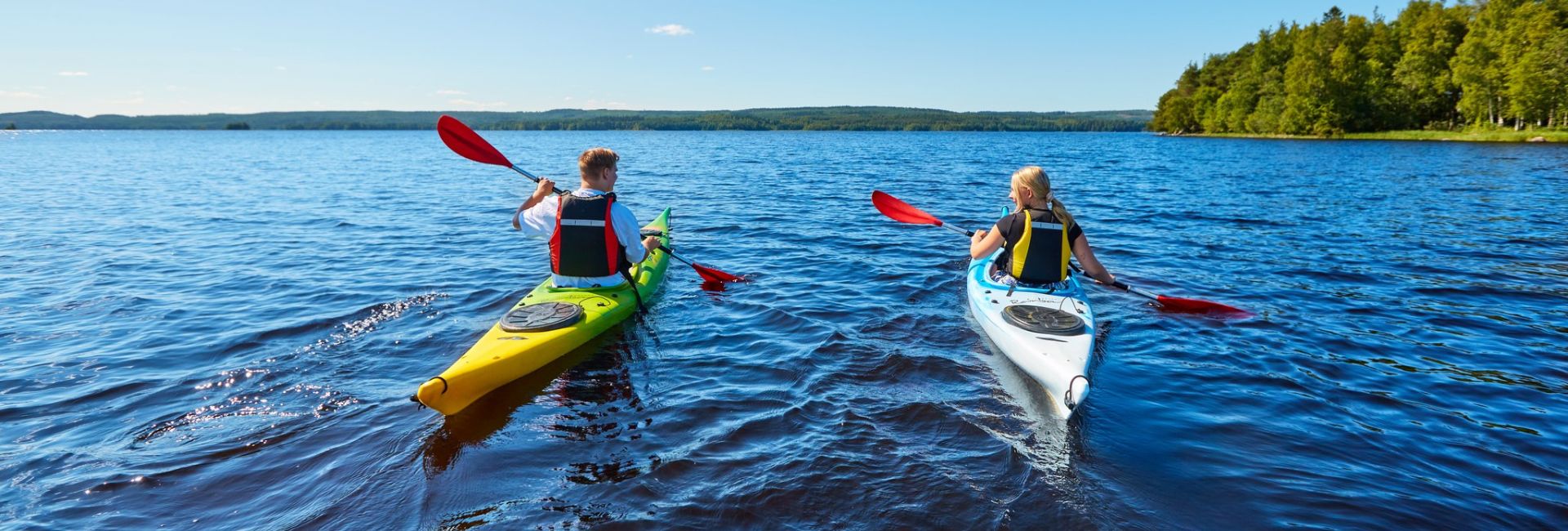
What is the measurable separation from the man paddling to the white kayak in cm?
354

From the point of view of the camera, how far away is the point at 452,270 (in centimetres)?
1075

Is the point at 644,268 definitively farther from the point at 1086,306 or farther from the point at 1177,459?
the point at 1177,459

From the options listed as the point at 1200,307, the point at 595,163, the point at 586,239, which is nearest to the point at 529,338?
the point at 586,239

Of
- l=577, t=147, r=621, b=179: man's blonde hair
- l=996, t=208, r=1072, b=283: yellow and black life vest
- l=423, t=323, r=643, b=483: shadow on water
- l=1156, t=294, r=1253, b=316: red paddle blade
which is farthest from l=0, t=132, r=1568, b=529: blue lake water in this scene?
l=577, t=147, r=621, b=179: man's blonde hair

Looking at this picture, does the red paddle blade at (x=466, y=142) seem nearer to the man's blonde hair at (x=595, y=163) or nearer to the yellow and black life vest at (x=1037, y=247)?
the man's blonde hair at (x=595, y=163)

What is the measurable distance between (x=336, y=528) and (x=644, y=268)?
5180 mm

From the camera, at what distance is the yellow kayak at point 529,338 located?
5.09 metres

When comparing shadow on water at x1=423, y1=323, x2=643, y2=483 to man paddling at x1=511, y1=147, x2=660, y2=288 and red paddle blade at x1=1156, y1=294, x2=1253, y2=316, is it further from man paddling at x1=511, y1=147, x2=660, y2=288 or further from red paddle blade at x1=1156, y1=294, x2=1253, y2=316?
red paddle blade at x1=1156, y1=294, x2=1253, y2=316

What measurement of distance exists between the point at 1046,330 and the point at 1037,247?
3.91ft

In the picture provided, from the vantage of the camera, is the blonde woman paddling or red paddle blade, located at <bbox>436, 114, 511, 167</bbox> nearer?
the blonde woman paddling

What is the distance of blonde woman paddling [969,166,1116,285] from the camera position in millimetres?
6621

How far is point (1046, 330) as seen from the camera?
5.91 meters

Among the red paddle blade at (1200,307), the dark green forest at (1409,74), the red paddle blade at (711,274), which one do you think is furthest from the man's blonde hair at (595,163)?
the dark green forest at (1409,74)

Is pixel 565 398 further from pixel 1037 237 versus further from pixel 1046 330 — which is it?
pixel 1037 237
